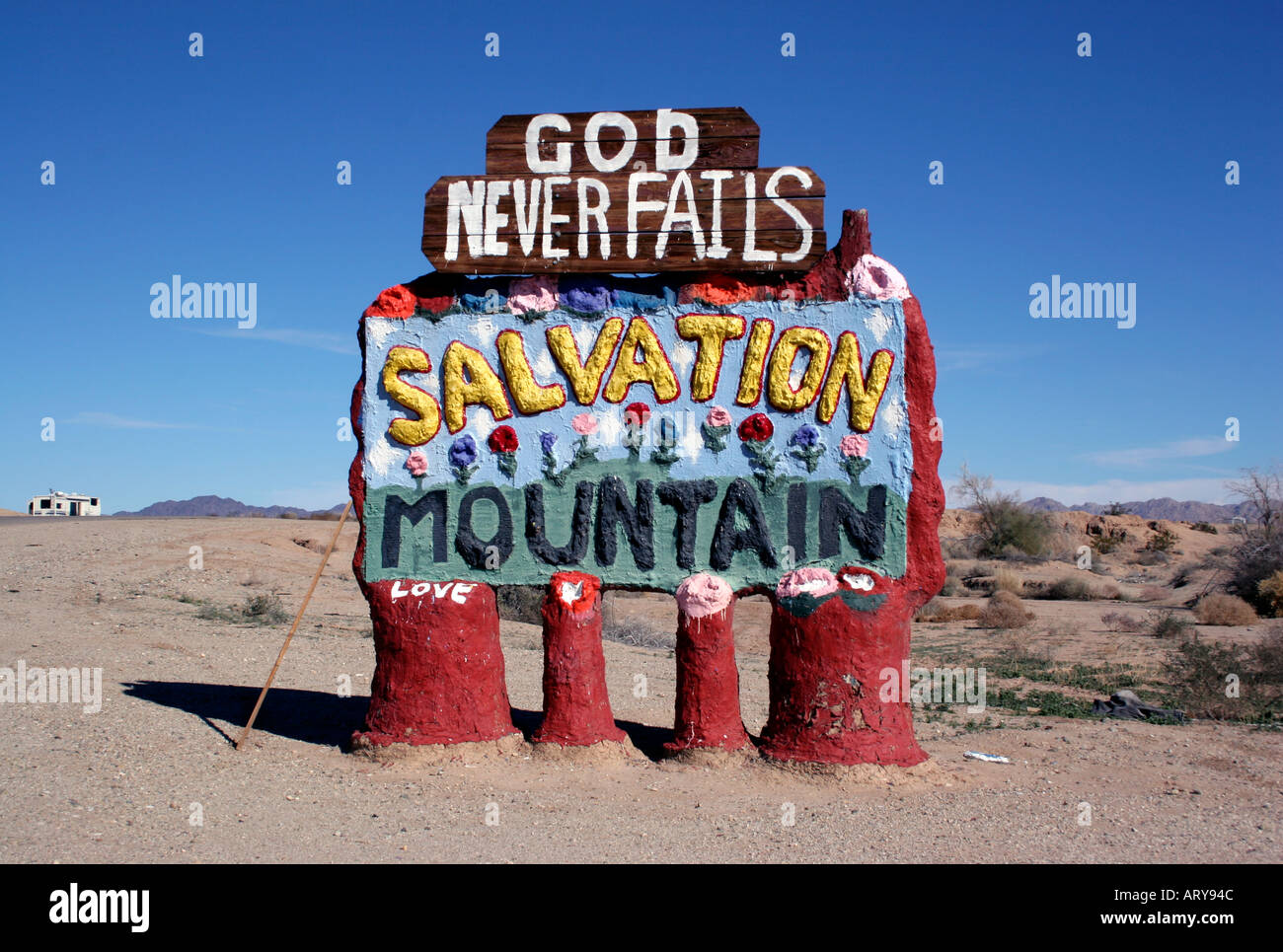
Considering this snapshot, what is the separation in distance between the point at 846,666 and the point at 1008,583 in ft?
59.8

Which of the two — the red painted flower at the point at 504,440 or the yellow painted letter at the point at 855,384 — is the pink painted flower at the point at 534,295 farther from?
the yellow painted letter at the point at 855,384

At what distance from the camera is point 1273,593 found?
63.8 ft

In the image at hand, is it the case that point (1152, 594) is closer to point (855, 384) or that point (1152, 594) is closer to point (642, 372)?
point (855, 384)

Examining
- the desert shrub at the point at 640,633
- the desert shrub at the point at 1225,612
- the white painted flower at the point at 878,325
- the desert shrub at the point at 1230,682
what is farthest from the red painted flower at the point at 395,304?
the desert shrub at the point at 1225,612

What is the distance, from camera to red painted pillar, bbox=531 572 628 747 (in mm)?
8406

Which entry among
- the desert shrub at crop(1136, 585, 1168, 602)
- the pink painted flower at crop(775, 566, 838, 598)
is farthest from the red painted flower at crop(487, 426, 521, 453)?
the desert shrub at crop(1136, 585, 1168, 602)

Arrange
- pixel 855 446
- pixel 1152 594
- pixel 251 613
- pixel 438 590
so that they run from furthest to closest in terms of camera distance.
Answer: pixel 1152 594
pixel 251 613
pixel 438 590
pixel 855 446

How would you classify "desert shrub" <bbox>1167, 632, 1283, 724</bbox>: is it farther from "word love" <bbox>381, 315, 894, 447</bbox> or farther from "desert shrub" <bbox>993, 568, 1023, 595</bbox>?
"desert shrub" <bbox>993, 568, 1023, 595</bbox>

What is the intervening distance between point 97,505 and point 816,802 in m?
59.7

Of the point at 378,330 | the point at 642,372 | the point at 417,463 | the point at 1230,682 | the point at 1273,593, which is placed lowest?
the point at 1230,682

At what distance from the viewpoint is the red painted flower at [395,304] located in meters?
8.81

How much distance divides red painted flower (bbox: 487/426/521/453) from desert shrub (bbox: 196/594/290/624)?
955cm

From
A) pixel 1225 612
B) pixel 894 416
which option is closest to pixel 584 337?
pixel 894 416

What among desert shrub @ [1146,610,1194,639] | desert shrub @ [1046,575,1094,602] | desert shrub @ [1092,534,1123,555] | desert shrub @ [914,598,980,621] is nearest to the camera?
desert shrub @ [1146,610,1194,639]
